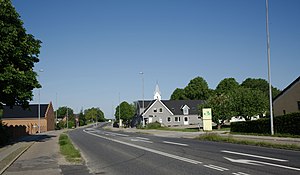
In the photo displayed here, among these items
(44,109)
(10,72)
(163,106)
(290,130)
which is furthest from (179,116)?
(10,72)

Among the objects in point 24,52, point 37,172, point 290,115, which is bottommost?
point 37,172

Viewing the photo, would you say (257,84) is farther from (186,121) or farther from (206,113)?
(206,113)

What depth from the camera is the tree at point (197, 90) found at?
11325 centimetres

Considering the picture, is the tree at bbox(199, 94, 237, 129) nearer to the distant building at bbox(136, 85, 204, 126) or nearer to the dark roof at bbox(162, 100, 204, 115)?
the distant building at bbox(136, 85, 204, 126)

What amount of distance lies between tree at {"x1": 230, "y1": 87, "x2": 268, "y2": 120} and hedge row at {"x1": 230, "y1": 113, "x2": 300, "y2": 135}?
18.1 metres

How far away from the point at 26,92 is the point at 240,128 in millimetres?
21681

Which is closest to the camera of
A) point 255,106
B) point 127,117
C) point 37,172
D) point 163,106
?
point 37,172

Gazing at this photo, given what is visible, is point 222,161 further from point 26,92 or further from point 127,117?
point 127,117

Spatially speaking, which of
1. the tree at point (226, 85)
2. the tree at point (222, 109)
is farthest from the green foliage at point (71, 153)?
the tree at point (226, 85)

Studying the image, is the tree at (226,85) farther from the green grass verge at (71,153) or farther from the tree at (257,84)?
the green grass verge at (71,153)

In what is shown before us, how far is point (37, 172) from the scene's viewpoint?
43.8 ft

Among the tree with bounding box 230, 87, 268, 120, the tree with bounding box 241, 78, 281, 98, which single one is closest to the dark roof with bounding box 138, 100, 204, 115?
the tree with bounding box 241, 78, 281, 98

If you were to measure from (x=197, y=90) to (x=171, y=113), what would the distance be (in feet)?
85.8

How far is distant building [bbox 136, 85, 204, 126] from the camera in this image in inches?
3472
